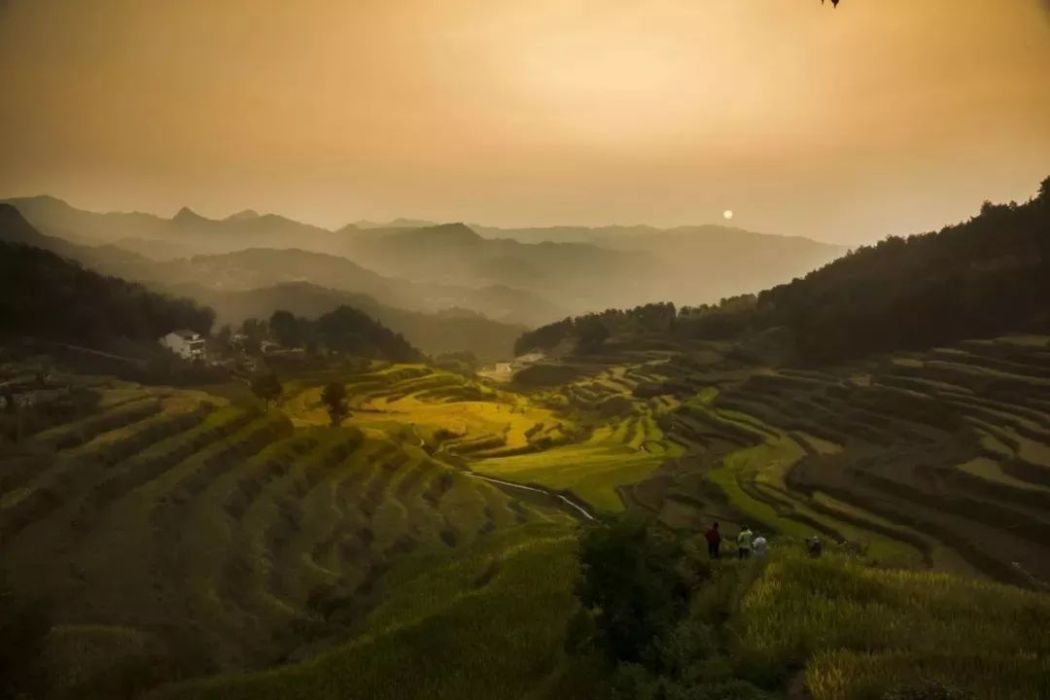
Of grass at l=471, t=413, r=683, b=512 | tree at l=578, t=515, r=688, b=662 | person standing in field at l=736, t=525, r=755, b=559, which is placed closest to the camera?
tree at l=578, t=515, r=688, b=662

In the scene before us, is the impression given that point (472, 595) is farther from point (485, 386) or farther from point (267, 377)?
point (485, 386)

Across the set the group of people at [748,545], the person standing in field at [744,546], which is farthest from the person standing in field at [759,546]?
the person standing in field at [744,546]

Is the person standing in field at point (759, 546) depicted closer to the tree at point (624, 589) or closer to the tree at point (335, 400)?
the tree at point (624, 589)

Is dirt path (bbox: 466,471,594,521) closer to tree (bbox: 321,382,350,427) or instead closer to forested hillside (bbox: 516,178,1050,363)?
tree (bbox: 321,382,350,427)

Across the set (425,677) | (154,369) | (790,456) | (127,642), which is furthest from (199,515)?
(154,369)

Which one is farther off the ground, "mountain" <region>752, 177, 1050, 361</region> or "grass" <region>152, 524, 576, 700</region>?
"mountain" <region>752, 177, 1050, 361</region>

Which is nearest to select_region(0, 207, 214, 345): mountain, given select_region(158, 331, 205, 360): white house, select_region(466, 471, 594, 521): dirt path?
select_region(158, 331, 205, 360): white house
